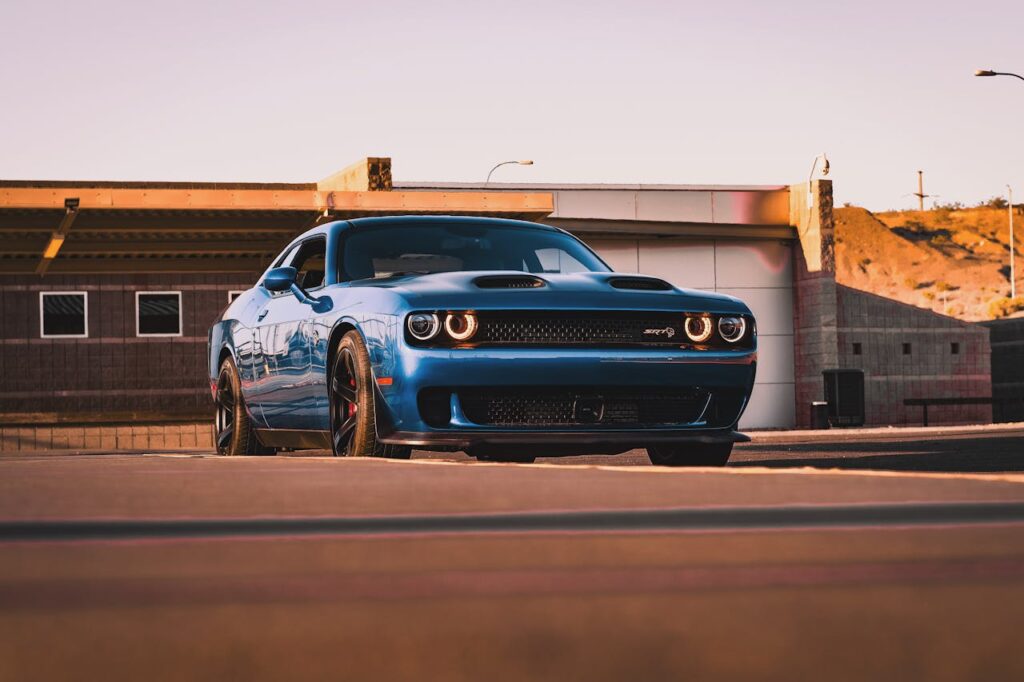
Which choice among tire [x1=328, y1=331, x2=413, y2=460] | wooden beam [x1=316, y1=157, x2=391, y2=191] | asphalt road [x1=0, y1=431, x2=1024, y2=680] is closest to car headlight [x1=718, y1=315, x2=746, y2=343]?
tire [x1=328, y1=331, x2=413, y2=460]

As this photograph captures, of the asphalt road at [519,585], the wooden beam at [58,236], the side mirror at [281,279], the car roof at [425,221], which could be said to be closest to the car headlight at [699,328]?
the car roof at [425,221]

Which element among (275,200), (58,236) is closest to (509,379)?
(275,200)

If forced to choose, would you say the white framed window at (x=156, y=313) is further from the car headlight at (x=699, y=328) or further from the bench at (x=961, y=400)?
the car headlight at (x=699, y=328)

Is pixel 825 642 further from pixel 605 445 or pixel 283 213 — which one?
pixel 283 213

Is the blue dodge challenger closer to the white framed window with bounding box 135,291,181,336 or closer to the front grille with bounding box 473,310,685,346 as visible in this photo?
the front grille with bounding box 473,310,685,346

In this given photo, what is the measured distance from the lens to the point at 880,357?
41.1m

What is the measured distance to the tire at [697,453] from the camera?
8695 mm

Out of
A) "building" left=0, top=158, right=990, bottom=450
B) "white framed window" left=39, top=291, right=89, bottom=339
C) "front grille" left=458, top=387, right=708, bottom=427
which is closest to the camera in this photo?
"front grille" left=458, top=387, right=708, bottom=427

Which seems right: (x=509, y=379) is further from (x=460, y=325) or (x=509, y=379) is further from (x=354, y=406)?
(x=354, y=406)

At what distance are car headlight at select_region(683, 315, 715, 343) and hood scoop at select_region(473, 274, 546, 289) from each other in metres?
0.81

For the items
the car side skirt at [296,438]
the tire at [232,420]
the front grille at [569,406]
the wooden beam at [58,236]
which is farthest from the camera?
the wooden beam at [58,236]

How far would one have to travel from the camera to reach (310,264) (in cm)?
1053

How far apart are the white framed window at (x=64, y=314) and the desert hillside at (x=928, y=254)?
8846 cm

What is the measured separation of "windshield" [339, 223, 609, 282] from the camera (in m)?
9.27
